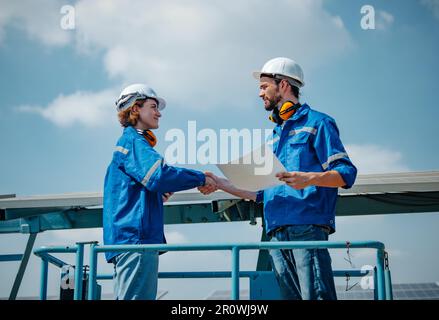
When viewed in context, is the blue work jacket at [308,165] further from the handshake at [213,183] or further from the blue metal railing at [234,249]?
the handshake at [213,183]

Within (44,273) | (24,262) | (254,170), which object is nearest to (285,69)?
(254,170)

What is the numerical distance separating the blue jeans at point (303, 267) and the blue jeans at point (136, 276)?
86 cm

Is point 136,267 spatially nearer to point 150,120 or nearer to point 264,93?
point 150,120

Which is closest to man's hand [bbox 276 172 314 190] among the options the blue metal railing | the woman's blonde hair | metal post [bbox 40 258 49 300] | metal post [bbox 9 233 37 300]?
the blue metal railing

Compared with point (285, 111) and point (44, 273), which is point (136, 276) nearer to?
point (44, 273)

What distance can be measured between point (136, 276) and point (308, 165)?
1.42 meters

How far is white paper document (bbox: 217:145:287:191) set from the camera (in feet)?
12.5

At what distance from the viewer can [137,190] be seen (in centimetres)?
420

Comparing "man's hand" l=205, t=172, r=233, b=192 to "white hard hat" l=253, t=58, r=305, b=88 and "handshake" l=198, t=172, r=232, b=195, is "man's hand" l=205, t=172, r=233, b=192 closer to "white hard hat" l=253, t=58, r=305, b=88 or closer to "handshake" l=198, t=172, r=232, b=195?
"handshake" l=198, t=172, r=232, b=195

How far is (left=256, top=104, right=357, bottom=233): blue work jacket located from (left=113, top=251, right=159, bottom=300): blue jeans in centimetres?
89

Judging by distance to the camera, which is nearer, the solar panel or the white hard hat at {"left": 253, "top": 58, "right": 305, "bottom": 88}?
the white hard hat at {"left": 253, "top": 58, "right": 305, "bottom": 88}

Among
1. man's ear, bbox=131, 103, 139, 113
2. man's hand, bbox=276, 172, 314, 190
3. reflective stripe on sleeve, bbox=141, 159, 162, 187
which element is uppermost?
man's ear, bbox=131, 103, 139, 113

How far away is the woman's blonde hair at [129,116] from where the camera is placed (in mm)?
4551

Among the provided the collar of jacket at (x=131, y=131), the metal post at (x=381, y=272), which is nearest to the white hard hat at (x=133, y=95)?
the collar of jacket at (x=131, y=131)
